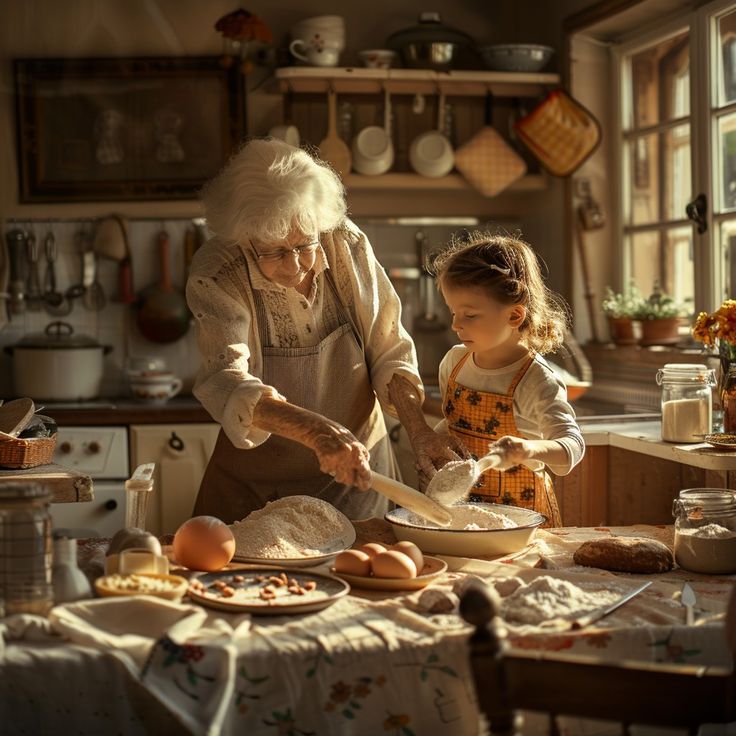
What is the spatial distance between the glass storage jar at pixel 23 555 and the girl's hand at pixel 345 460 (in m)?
0.47

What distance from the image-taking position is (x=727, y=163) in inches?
134

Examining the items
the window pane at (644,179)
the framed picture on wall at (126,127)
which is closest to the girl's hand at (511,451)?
the window pane at (644,179)

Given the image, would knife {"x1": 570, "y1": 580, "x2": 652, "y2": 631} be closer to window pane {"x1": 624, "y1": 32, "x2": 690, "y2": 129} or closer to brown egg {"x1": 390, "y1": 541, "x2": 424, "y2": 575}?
brown egg {"x1": 390, "y1": 541, "x2": 424, "y2": 575}

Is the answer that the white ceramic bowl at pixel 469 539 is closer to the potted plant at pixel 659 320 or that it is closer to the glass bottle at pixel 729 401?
the glass bottle at pixel 729 401

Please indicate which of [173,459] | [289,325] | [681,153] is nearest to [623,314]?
[681,153]

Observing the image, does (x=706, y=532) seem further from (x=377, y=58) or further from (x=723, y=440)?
(x=377, y=58)

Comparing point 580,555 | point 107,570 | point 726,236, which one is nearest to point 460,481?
point 580,555

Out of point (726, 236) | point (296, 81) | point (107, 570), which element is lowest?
point (107, 570)

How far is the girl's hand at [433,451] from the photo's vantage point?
1981mm

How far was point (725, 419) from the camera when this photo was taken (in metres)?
2.59

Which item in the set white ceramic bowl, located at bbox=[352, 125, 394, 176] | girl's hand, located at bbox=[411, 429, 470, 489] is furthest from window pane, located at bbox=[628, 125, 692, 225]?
girl's hand, located at bbox=[411, 429, 470, 489]

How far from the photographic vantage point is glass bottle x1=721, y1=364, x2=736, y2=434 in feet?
8.43

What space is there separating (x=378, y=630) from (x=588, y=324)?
2.88 m

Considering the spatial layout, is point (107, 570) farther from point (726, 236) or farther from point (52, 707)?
point (726, 236)
